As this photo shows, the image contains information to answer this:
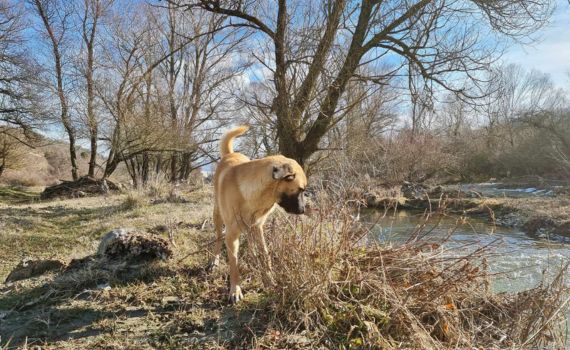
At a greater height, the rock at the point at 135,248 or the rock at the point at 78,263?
the rock at the point at 135,248

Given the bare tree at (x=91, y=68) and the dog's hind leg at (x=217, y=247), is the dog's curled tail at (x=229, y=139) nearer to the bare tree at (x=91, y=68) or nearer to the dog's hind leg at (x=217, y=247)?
the dog's hind leg at (x=217, y=247)

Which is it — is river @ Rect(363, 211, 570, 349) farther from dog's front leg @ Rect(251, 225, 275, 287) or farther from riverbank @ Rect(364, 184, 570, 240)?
dog's front leg @ Rect(251, 225, 275, 287)

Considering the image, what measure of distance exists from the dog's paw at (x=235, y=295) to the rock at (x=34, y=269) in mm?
2374

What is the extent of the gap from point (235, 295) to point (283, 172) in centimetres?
122

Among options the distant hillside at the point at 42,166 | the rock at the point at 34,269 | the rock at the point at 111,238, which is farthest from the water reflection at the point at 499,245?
the distant hillside at the point at 42,166

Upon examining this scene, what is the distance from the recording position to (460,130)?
41531 mm

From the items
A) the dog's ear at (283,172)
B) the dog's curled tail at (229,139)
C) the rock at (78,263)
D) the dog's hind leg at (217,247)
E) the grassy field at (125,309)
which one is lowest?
the grassy field at (125,309)

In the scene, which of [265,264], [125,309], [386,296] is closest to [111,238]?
[125,309]

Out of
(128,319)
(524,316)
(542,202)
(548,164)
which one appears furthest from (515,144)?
(128,319)

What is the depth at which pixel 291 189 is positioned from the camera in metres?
3.61

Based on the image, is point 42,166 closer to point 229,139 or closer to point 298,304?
point 229,139

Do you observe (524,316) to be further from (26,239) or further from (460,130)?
(460,130)

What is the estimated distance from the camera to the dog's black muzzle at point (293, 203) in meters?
3.58

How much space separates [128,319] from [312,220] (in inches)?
73.0
